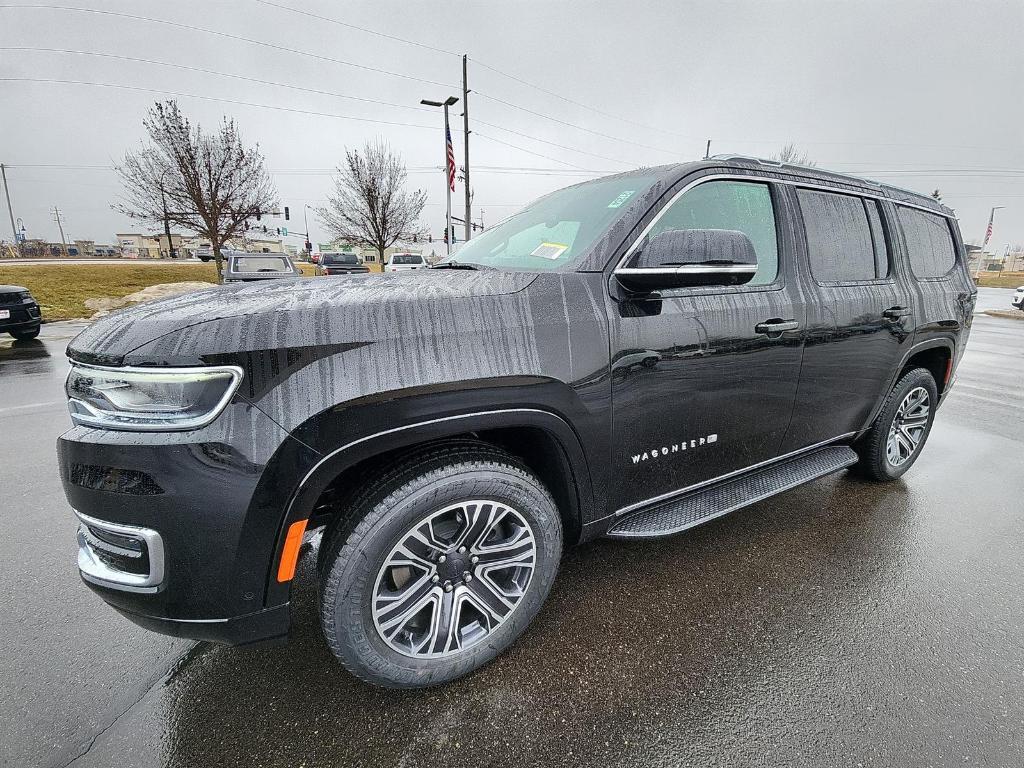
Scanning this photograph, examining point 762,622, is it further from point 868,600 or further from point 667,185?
point 667,185

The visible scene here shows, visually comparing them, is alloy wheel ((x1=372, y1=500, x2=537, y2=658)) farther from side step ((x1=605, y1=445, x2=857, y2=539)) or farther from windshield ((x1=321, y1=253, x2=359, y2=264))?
windshield ((x1=321, y1=253, x2=359, y2=264))

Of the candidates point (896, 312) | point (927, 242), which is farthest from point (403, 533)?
point (927, 242)

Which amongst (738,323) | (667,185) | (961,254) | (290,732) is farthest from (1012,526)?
(290,732)

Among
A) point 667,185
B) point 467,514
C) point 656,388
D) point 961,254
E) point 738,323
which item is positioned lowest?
point 467,514

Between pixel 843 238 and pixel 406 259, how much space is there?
24876 mm

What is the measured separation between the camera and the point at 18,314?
854 centimetres

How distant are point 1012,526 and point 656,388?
2807mm

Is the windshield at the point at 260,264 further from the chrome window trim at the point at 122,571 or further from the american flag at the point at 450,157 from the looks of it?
the chrome window trim at the point at 122,571

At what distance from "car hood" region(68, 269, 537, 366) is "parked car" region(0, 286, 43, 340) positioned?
10005 millimetres

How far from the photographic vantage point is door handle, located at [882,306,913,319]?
285 centimetres

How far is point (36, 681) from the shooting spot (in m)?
1.83

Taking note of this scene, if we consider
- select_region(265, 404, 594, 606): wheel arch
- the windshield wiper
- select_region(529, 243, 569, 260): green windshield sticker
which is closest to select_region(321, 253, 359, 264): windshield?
the windshield wiper

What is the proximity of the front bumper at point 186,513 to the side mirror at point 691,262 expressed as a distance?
1.29 meters

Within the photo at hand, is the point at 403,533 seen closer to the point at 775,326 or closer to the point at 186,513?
the point at 186,513
